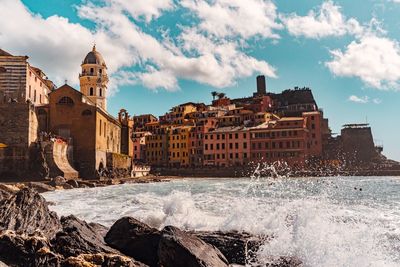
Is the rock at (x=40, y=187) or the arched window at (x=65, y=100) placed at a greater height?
the arched window at (x=65, y=100)

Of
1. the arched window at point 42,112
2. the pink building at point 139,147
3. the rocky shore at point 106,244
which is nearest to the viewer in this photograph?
the rocky shore at point 106,244

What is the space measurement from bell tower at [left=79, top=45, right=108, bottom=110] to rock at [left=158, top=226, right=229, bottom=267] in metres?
73.4

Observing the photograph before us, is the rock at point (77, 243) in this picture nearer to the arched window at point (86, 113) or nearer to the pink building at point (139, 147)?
the arched window at point (86, 113)

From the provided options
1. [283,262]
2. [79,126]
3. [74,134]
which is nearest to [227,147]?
[79,126]

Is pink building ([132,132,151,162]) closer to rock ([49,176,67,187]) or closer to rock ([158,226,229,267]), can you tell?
rock ([49,176,67,187])

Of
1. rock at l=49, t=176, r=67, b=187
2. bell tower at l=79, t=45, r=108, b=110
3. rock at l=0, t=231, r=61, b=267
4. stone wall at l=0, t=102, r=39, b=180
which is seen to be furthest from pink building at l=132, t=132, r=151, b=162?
rock at l=0, t=231, r=61, b=267

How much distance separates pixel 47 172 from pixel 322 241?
37885 mm

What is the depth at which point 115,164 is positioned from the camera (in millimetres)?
58188

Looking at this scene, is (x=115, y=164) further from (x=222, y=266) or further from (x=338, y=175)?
(x=222, y=266)

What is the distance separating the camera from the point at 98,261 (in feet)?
24.4

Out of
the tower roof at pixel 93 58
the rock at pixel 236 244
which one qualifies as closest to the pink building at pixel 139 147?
the tower roof at pixel 93 58

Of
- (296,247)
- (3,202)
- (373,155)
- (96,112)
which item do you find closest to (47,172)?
(96,112)

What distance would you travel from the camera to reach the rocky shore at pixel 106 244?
24.6ft

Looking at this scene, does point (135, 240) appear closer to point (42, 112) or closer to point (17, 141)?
point (17, 141)
